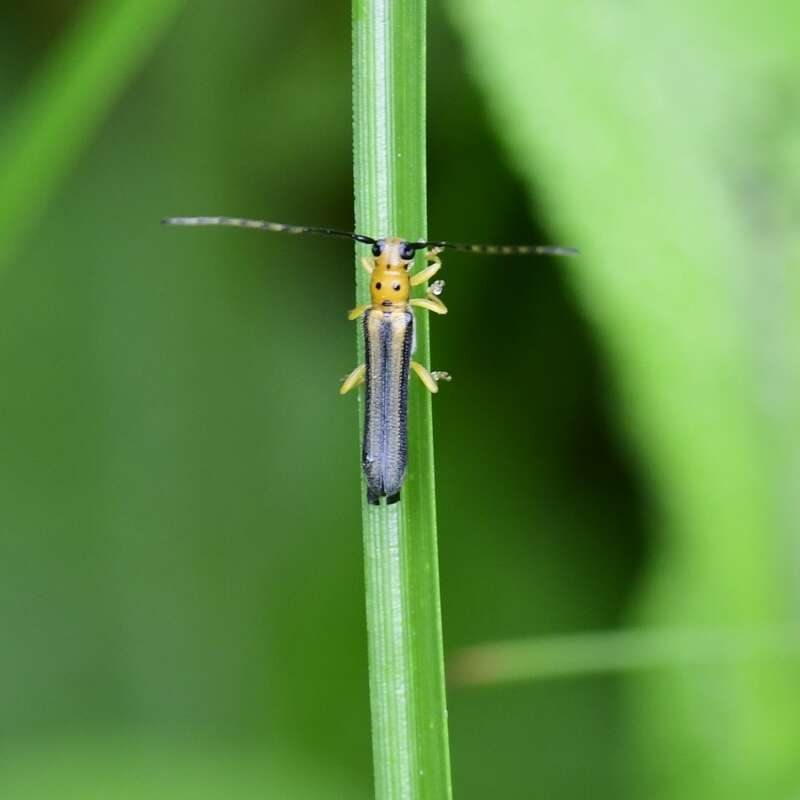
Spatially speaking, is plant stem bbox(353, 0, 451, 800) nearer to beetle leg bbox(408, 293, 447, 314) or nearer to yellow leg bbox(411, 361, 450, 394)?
yellow leg bbox(411, 361, 450, 394)

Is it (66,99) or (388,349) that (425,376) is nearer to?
(388,349)

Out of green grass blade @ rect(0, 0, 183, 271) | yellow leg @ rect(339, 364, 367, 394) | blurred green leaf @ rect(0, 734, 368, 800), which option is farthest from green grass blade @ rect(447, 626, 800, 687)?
green grass blade @ rect(0, 0, 183, 271)

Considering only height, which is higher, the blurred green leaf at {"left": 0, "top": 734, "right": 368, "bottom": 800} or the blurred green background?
the blurred green background

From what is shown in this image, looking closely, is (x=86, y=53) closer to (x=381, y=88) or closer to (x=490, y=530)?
(x=381, y=88)

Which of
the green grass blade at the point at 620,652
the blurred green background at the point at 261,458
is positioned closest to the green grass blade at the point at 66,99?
the blurred green background at the point at 261,458

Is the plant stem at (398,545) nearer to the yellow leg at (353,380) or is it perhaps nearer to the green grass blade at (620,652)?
the yellow leg at (353,380)

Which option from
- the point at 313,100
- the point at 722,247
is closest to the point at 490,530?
the point at 722,247
